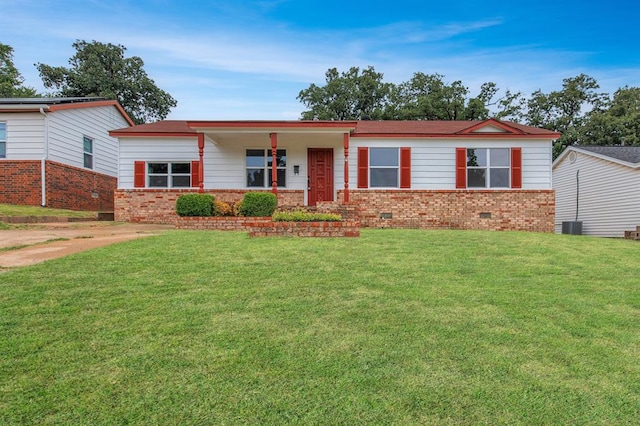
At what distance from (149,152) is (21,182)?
438 centimetres

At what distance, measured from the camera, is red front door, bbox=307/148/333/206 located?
47.0 feet

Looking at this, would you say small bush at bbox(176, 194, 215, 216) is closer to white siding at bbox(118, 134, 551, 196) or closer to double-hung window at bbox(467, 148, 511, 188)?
white siding at bbox(118, 134, 551, 196)

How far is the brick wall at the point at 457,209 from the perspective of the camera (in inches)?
543

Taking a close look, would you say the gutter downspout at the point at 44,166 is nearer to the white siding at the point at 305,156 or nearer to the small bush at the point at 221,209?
the white siding at the point at 305,156

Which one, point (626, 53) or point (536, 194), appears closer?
point (536, 194)

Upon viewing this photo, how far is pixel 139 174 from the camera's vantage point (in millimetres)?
14219

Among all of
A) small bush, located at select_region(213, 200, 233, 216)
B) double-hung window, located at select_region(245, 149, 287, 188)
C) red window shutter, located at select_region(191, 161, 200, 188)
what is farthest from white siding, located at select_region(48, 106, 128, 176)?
small bush, located at select_region(213, 200, 233, 216)

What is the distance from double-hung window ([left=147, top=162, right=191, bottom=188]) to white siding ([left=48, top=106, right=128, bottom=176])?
11.4ft

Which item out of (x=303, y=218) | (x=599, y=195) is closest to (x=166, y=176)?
(x=303, y=218)

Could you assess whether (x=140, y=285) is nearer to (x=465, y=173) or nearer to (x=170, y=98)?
(x=465, y=173)

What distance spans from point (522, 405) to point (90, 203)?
17586 millimetres

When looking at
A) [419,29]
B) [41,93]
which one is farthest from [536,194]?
[41,93]

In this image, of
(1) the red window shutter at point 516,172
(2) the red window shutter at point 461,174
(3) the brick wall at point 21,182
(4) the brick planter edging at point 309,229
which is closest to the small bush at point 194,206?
(4) the brick planter edging at point 309,229

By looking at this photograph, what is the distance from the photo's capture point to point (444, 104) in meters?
27.2
